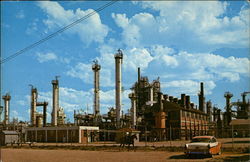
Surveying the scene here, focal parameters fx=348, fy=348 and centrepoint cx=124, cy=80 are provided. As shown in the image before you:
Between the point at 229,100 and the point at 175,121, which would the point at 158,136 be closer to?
the point at 175,121

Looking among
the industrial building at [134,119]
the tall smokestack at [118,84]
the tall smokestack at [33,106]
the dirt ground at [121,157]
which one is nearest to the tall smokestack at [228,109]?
the industrial building at [134,119]

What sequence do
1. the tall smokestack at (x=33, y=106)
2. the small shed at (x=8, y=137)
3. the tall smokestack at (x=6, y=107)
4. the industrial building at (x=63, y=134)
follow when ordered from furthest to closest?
the tall smokestack at (x=6, y=107), the tall smokestack at (x=33, y=106), the industrial building at (x=63, y=134), the small shed at (x=8, y=137)

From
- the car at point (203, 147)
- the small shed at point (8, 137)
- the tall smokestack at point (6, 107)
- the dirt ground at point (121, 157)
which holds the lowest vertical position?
the small shed at point (8, 137)

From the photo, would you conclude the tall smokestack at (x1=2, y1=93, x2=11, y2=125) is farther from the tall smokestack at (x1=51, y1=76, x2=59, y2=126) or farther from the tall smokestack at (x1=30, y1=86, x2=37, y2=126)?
the tall smokestack at (x1=51, y1=76, x2=59, y2=126)

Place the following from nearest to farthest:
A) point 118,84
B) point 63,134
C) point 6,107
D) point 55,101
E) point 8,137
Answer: point 8,137 < point 63,134 < point 118,84 < point 55,101 < point 6,107

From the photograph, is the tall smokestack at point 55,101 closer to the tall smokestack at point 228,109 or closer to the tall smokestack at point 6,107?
the tall smokestack at point 6,107

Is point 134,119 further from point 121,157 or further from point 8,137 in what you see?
point 121,157

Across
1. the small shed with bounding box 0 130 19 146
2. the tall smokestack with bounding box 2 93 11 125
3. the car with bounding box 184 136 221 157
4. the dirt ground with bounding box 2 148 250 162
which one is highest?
the tall smokestack with bounding box 2 93 11 125

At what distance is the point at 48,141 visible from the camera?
58.6 meters

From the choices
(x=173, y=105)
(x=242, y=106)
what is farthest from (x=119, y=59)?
(x=242, y=106)

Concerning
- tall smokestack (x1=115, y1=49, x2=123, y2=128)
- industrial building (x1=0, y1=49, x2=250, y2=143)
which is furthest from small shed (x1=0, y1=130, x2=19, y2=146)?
tall smokestack (x1=115, y1=49, x2=123, y2=128)

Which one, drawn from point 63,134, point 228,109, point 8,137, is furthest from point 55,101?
point 228,109

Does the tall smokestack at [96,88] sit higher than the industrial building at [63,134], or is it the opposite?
the tall smokestack at [96,88]

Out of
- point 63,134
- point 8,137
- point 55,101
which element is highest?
point 55,101
